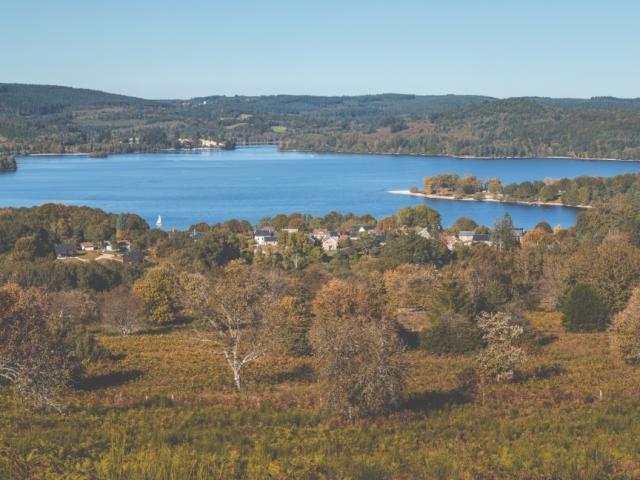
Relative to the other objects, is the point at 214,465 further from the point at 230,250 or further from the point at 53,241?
the point at 53,241

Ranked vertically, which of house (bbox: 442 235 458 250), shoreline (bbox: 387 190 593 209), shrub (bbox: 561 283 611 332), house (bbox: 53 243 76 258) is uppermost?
shrub (bbox: 561 283 611 332)

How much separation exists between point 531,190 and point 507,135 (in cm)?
8928

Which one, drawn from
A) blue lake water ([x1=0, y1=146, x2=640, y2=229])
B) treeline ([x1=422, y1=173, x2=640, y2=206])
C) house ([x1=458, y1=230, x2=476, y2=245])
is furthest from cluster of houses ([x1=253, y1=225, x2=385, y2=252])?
treeline ([x1=422, y1=173, x2=640, y2=206])

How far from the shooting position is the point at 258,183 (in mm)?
102625

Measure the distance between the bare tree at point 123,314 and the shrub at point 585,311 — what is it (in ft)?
45.6

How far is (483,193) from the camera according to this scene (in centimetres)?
8812

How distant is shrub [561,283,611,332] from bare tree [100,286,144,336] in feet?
45.6

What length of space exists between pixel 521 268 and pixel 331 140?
506 feet

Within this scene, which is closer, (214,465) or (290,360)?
(214,465)

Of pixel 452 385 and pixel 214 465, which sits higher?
pixel 214 465

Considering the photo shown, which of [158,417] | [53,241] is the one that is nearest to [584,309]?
[158,417]

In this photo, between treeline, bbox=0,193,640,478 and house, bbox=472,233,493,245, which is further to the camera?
house, bbox=472,233,493,245

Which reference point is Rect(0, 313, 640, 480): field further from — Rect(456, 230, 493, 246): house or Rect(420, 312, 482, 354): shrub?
Rect(456, 230, 493, 246): house

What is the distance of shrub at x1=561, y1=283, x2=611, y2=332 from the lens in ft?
79.0
